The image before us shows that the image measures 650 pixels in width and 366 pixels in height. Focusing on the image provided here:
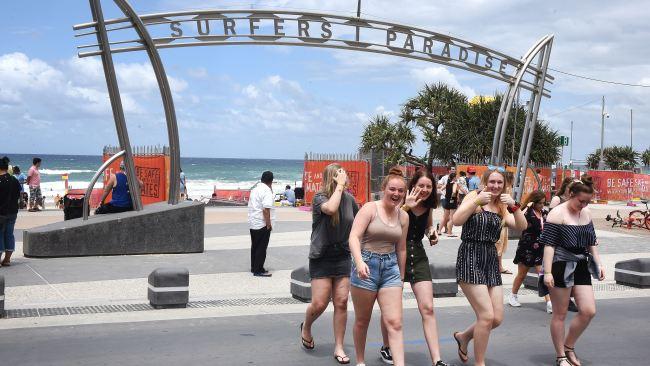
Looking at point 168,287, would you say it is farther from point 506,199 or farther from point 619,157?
point 619,157

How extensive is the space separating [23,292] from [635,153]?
7421 centimetres

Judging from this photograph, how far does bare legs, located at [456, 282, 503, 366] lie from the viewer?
19.3 feet

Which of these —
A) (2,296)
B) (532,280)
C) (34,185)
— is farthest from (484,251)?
(34,185)

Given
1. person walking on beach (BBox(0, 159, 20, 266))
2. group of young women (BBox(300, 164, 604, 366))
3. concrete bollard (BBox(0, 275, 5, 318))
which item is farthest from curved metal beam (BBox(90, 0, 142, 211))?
group of young women (BBox(300, 164, 604, 366))

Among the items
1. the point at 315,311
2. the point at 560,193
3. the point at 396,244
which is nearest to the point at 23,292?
the point at 315,311

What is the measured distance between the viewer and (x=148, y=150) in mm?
20891

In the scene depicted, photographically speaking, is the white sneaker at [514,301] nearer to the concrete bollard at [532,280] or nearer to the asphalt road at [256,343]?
the asphalt road at [256,343]

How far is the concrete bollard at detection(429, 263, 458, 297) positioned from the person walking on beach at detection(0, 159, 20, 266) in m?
5.90

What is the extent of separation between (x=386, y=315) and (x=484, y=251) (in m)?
1.01

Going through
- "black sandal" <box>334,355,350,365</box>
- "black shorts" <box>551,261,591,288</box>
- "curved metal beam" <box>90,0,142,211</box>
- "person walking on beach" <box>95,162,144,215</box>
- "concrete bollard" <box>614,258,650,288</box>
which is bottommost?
"black sandal" <box>334,355,350,365</box>

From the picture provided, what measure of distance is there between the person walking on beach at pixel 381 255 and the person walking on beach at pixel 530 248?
368 centimetres

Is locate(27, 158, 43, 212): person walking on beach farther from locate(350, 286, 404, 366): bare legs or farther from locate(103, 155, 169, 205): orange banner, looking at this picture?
locate(350, 286, 404, 366): bare legs

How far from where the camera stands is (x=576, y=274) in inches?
248

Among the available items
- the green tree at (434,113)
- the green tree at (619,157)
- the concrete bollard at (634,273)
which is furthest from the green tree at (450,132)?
the green tree at (619,157)
